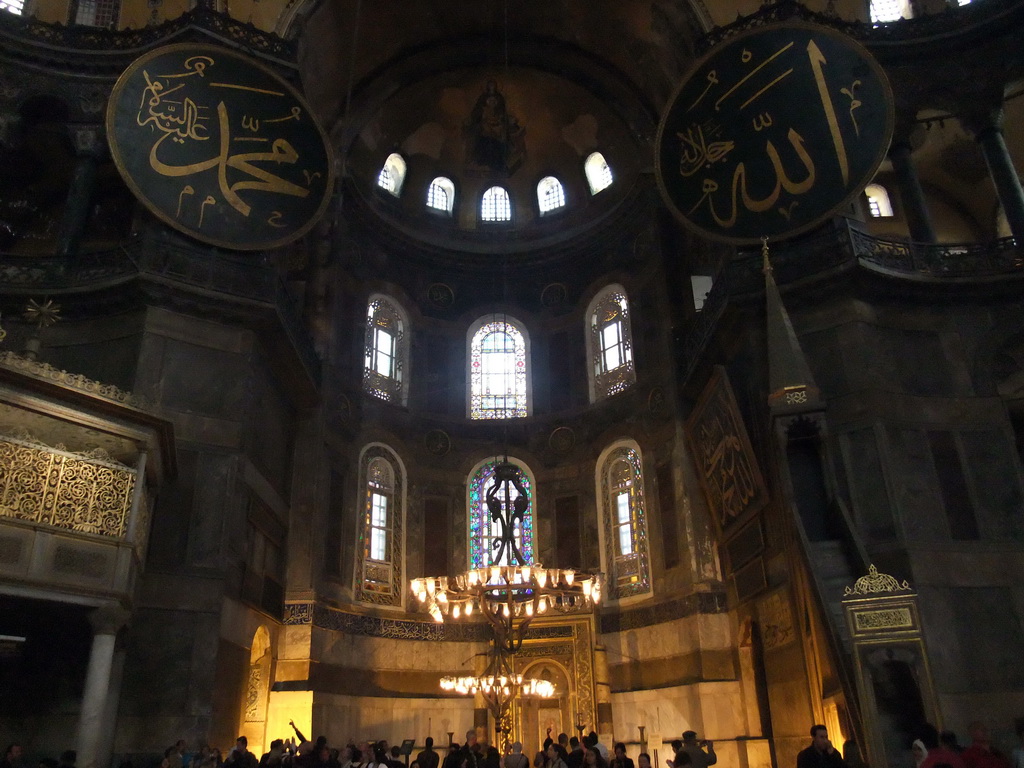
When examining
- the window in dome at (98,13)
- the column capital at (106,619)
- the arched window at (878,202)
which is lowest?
the column capital at (106,619)

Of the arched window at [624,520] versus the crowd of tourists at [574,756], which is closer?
the crowd of tourists at [574,756]

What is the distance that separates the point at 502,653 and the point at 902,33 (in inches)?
398

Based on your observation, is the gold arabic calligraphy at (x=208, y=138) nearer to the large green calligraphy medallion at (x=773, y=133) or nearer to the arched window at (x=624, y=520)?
the large green calligraphy medallion at (x=773, y=133)

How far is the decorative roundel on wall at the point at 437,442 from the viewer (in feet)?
51.0

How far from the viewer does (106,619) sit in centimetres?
760

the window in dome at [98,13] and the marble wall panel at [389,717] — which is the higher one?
the window in dome at [98,13]

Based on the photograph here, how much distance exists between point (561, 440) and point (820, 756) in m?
10.8

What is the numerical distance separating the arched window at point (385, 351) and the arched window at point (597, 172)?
4.64m

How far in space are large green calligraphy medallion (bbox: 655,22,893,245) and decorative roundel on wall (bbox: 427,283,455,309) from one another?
5.96 meters

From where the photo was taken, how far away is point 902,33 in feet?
39.4

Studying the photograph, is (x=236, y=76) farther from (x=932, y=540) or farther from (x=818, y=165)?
(x=932, y=540)

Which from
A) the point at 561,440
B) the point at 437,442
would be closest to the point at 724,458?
the point at 561,440

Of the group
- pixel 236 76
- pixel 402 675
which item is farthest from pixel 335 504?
pixel 236 76

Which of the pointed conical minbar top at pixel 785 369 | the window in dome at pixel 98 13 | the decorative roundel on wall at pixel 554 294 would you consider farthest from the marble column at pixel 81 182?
the pointed conical minbar top at pixel 785 369
